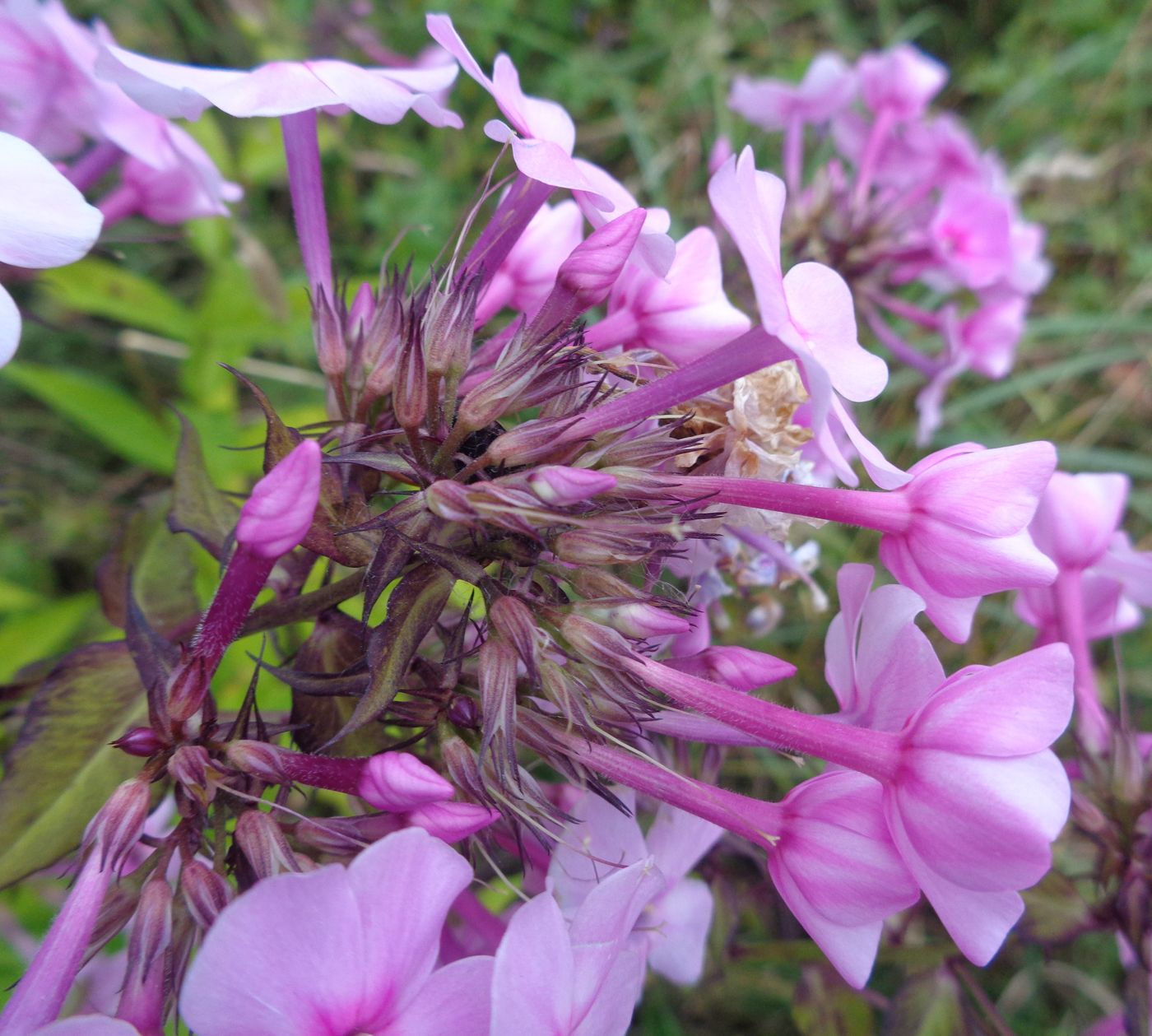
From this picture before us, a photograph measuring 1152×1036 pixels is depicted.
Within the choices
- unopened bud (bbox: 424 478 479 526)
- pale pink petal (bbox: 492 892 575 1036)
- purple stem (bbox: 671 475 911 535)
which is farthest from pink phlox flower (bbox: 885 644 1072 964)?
unopened bud (bbox: 424 478 479 526)

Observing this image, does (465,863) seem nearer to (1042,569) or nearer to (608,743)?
(608,743)

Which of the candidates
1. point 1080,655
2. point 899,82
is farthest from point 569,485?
point 899,82

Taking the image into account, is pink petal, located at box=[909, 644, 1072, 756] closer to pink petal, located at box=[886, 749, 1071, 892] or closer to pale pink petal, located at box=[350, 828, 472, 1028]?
pink petal, located at box=[886, 749, 1071, 892]

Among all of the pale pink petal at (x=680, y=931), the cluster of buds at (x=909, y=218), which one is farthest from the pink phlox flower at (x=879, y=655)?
the cluster of buds at (x=909, y=218)

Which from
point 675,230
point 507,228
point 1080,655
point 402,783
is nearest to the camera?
point 402,783

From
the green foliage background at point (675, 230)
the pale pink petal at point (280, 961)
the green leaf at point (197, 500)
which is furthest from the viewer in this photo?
the green foliage background at point (675, 230)

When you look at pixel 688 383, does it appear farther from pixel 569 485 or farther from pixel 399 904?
pixel 399 904

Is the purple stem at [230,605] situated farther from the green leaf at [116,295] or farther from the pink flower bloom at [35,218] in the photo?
the green leaf at [116,295]
